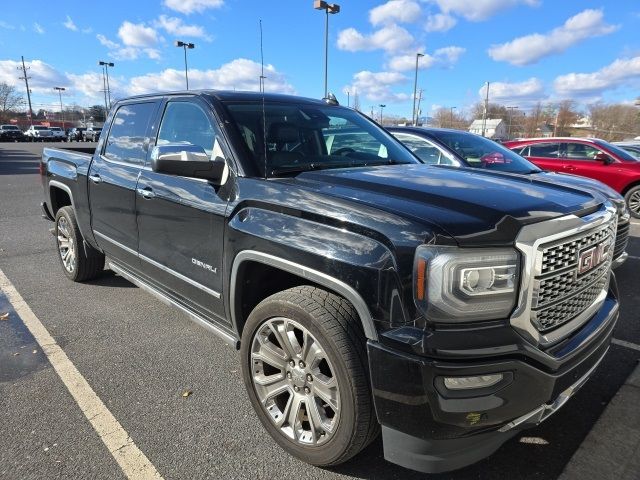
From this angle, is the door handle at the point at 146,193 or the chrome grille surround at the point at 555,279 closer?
the chrome grille surround at the point at 555,279

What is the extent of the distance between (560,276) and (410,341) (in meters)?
0.77

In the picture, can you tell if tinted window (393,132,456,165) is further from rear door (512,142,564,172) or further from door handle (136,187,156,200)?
rear door (512,142,564,172)

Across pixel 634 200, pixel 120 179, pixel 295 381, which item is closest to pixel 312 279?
pixel 295 381

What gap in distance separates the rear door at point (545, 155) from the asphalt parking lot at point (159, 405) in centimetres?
603

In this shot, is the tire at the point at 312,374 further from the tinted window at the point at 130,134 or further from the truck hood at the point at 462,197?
the tinted window at the point at 130,134

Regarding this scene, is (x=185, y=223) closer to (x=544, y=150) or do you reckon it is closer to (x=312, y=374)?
(x=312, y=374)

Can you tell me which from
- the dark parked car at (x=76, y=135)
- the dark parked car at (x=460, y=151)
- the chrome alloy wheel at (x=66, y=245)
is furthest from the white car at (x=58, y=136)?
the dark parked car at (x=460, y=151)

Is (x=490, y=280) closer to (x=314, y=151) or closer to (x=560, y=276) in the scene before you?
(x=560, y=276)

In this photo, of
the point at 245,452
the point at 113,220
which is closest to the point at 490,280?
the point at 245,452

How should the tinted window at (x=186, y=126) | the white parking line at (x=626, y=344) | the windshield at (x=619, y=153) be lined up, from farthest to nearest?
the windshield at (x=619, y=153)
the white parking line at (x=626, y=344)
the tinted window at (x=186, y=126)

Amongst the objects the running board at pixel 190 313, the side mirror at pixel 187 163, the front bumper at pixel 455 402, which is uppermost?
the side mirror at pixel 187 163

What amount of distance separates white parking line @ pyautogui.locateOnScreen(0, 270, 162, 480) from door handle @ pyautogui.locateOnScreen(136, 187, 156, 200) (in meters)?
1.34

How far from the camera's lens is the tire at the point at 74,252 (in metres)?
5.12

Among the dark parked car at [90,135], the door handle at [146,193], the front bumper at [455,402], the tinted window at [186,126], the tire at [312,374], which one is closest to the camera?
the front bumper at [455,402]
